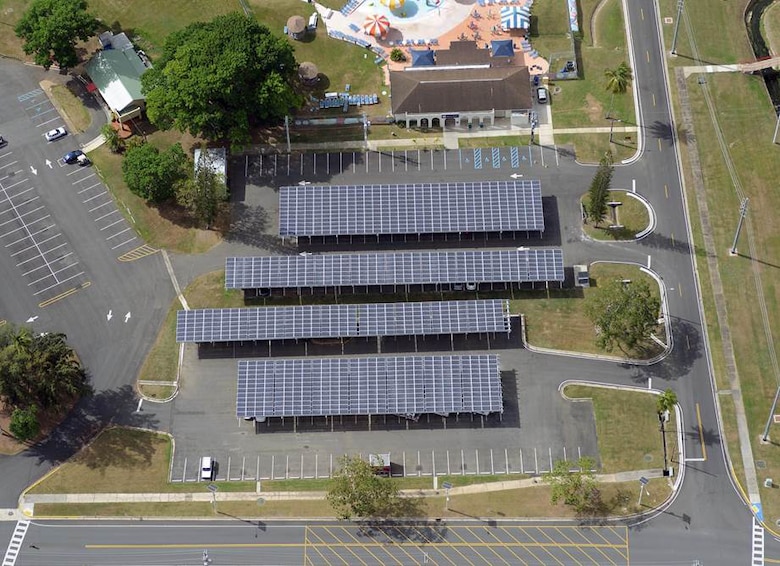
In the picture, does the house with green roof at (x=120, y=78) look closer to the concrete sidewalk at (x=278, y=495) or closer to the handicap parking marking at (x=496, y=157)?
A: the handicap parking marking at (x=496, y=157)

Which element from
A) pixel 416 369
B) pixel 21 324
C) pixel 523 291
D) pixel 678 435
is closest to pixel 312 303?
pixel 416 369

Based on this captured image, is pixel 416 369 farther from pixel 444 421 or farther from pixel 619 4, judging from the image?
pixel 619 4

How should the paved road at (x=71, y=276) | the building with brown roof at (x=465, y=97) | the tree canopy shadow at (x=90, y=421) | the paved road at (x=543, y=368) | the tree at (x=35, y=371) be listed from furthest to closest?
1. the building with brown roof at (x=465, y=97)
2. the paved road at (x=71, y=276)
3. the tree canopy shadow at (x=90, y=421)
4. the tree at (x=35, y=371)
5. the paved road at (x=543, y=368)

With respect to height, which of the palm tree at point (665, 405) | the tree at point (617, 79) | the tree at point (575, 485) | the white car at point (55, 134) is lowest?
the tree at point (575, 485)

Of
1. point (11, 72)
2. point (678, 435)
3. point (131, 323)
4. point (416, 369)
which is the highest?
point (11, 72)

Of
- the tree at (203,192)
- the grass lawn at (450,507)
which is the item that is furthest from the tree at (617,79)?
the tree at (203,192)

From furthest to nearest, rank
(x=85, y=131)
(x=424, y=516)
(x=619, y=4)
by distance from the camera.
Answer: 1. (x=619, y=4)
2. (x=85, y=131)
3. (x=424, y=516)
